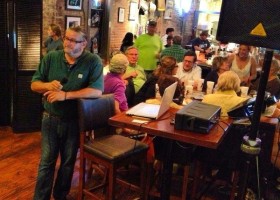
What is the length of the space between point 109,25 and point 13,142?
9.76 ft

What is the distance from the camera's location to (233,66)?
14.9 ft

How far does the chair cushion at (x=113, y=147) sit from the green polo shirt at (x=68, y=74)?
281 mm

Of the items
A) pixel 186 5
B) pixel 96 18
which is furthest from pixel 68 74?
pixel 186 5

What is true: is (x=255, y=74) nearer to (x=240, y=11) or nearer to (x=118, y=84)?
(x=118, y=84)

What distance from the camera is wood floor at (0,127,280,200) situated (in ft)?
9.88

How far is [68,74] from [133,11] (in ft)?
15.6

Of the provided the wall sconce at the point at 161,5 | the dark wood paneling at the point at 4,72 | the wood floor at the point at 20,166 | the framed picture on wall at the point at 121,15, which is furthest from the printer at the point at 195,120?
the wall sconce at the point at 161,5

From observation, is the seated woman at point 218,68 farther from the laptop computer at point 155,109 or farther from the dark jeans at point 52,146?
the dark jeans at point 52,146

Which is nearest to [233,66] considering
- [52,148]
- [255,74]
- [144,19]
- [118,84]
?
[255,74]

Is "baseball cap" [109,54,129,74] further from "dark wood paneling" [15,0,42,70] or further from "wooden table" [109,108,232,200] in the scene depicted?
"dark wood paneling" [15,0,42,70]

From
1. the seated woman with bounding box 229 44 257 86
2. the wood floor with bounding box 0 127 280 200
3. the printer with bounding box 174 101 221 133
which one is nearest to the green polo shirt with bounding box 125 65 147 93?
the wood floor with bounding box 0 127 280 200

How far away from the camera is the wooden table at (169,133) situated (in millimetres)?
1928

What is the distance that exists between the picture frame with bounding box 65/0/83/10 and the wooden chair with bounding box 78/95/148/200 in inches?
118

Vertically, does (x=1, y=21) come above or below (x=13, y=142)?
above
